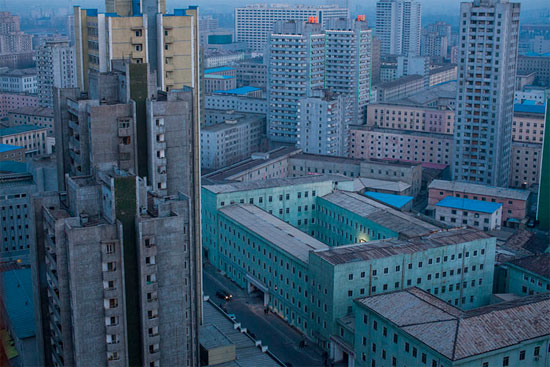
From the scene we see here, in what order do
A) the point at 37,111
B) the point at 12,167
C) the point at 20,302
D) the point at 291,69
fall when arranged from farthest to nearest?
1. the point at 37,111
2. the point at 291,69
3. the point at 12,167
4. the point at 20,302

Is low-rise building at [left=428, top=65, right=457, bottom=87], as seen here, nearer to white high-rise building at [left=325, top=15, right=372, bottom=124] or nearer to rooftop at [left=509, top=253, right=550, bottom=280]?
white high-rise building at [left=325, top=15, right=372, bottom=124]

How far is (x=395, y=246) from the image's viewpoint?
3712 cm

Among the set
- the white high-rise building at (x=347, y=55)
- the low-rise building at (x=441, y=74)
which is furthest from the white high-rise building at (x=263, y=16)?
the white high-rise building at (x=347, y=55)

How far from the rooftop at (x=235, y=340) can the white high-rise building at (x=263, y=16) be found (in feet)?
423

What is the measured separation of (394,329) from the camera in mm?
29672

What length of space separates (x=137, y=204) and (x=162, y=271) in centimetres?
220

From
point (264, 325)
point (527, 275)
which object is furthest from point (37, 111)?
point (527, 275)

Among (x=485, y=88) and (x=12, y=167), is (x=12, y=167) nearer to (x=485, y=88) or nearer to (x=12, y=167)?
(x=12, y=167)

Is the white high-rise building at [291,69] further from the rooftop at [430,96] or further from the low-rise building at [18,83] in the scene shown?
the low-rise building at [18,83]

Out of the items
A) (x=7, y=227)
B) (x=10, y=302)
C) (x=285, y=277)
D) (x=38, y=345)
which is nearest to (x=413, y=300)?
(x=285, y=277)

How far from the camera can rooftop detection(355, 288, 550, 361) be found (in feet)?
90.2

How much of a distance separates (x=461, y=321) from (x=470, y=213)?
25640mm

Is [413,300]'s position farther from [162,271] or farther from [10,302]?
[10,302]

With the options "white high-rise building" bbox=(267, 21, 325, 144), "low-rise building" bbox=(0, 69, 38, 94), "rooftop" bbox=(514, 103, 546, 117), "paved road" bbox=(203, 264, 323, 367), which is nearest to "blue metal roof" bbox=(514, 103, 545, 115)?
"rooftop" bbox=(514, 103, 546, 117)
